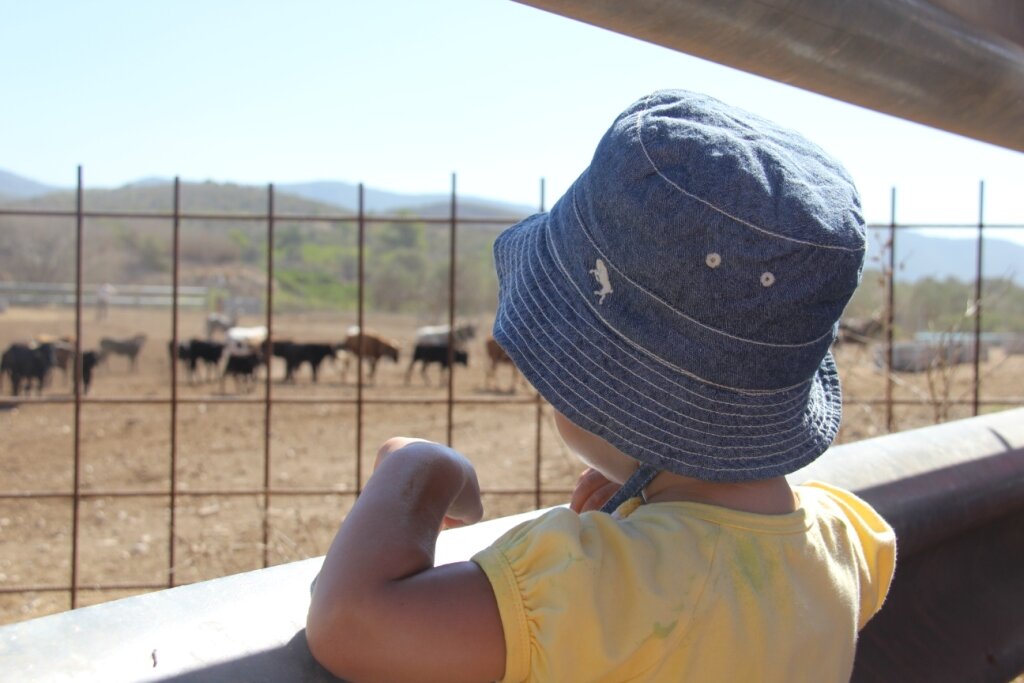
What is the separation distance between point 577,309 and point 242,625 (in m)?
0.50

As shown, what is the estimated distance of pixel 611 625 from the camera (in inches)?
34.9

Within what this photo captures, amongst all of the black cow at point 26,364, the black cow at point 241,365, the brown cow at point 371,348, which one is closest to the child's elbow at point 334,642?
the black cow at point 26,364

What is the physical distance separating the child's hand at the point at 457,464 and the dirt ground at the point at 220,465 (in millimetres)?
4328

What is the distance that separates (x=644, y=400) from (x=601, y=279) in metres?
0.14

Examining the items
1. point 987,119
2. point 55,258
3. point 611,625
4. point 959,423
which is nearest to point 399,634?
point 611,625

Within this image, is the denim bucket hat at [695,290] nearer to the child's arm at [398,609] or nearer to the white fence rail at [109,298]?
the child's arm at [398,609]

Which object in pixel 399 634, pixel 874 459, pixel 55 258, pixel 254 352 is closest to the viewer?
pixel 399 634

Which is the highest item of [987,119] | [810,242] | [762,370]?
[987,119]

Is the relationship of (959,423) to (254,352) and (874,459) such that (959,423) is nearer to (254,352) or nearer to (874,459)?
(874,459)

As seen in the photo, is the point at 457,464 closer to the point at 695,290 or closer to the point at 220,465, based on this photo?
the point at 695,290

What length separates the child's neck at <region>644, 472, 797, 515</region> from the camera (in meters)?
1.04

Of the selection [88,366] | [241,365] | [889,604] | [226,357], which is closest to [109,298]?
[226,357]

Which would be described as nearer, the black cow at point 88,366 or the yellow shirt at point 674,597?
the yellow shirt at point 674,597

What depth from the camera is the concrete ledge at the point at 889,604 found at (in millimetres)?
907
